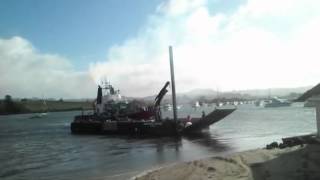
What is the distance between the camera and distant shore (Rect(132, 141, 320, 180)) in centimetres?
1850

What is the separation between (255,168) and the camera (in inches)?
828

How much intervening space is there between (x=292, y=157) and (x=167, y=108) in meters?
176

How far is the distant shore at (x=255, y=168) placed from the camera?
18500 mm

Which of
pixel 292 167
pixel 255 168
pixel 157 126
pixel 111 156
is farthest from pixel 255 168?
pixel 157 126

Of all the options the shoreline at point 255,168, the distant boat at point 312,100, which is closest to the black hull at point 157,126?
the shoreline at point 255,168

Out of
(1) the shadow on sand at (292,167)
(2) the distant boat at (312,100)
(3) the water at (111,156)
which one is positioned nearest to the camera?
(1) the shadow on sand at (292,167)

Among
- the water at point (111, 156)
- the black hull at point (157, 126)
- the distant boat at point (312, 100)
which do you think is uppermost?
the distant boat at point (312, 100)

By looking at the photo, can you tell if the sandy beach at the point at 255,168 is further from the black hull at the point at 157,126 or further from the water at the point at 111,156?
the black hull at the point at 157,126

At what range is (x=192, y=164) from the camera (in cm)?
2523

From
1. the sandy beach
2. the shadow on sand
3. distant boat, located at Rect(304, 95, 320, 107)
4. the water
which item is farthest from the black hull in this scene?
the shadow on sand

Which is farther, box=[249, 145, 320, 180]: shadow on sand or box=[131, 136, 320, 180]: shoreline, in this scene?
box=[131, 136, 320, 180]: shoreline

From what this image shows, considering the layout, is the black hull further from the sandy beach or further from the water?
the sandy beach

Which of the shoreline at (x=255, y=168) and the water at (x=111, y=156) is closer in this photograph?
the shoreline at (x=255, y=168)

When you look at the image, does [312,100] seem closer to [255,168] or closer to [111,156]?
[255,168]
